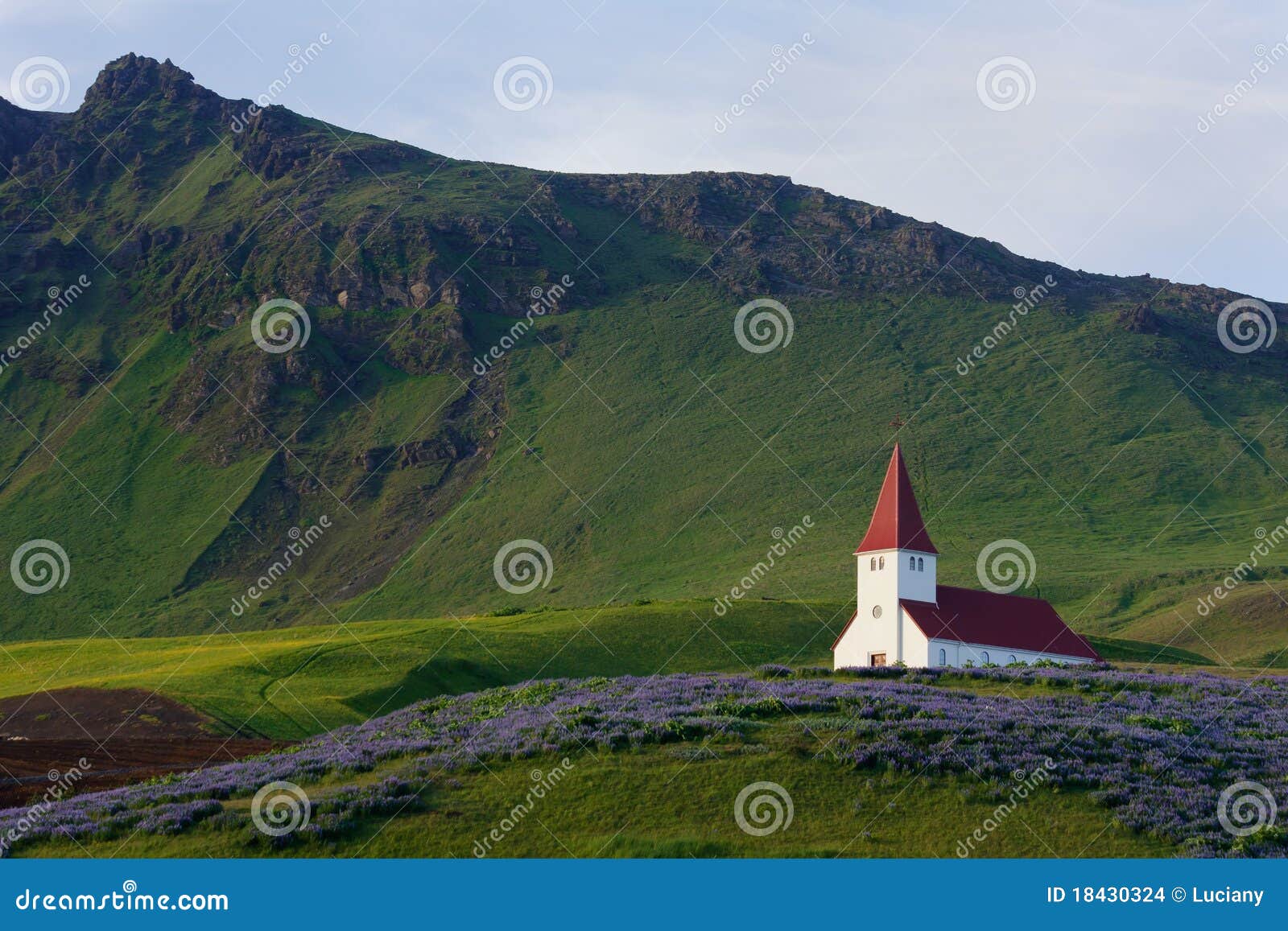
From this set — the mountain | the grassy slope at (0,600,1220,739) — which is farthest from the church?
the mountain

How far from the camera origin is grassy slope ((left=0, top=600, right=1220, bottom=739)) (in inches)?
2463

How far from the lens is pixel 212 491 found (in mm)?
167750

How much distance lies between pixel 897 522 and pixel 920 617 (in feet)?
16.6

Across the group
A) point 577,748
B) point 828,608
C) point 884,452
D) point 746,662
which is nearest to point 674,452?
point 884,452

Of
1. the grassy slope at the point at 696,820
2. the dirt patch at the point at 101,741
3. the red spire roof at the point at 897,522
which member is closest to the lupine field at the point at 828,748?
the grassy slope at the point at 696,820

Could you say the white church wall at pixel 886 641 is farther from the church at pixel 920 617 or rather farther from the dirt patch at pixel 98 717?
the dirt patch at pixel 98 717

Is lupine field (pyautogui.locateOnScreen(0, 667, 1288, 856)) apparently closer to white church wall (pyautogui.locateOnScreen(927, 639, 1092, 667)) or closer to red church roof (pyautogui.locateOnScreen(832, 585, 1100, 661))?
white church wall (pyautogui.locateOnScreen(927, 639, 1092, 667))

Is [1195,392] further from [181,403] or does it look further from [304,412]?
[181,403]

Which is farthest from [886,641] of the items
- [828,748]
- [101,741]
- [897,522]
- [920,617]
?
[101,741]

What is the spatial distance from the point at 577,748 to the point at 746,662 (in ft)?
139

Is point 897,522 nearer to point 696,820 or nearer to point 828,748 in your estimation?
point 828,748

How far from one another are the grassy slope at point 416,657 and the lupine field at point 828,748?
19.1 meters

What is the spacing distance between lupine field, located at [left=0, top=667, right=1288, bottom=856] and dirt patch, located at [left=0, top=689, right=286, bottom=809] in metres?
4.53

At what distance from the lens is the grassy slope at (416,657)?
6256 cm
